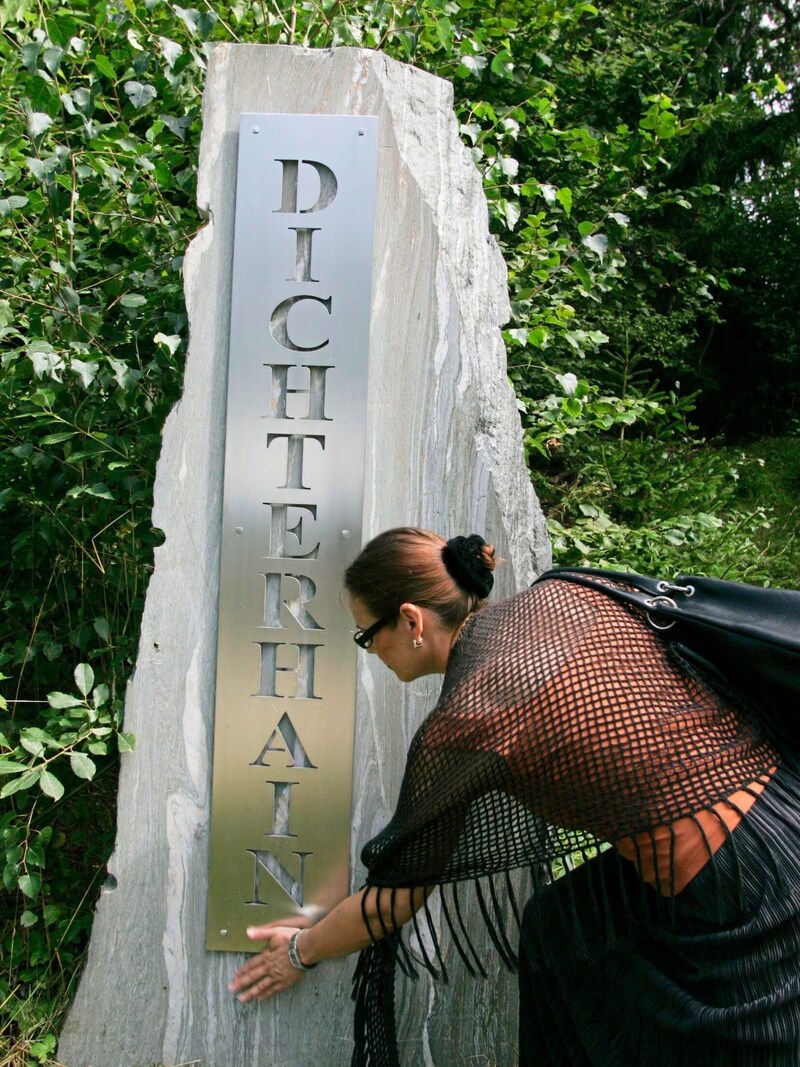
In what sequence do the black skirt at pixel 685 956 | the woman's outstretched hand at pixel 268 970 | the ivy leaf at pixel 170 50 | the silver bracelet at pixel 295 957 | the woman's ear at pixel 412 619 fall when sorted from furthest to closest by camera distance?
the ivy leaf at pixel 170 50
the woman's outstretched hand at pixel 268 970
the silver bracelet at pixel 295 957
the woman's ear at pixel 412 619
the black skirt at pixel 685 956

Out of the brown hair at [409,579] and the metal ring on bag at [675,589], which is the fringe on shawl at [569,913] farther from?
the brown hair at [409,579]

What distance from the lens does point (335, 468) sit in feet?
8.89

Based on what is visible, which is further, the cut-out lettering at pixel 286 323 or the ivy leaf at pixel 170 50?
the ivy leaf at pixel 170 50

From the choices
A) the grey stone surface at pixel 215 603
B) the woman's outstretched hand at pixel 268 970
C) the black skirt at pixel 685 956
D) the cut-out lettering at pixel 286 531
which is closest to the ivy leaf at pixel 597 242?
the grey stone surface at pixel 215 603

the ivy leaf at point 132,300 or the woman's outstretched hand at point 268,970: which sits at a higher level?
the ivy leaf at point 132,300

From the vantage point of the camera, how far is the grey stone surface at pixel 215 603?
8.89 ft

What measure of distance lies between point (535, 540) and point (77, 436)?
1.56m

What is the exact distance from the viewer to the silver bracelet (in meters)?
2.46

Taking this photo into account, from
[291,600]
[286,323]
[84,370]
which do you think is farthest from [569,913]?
[84,370]

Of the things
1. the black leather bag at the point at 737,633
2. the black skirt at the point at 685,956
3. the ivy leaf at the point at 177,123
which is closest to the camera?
the black skirt at the point at 685,956

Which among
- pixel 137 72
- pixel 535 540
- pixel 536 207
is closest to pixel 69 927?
pixel 535 540

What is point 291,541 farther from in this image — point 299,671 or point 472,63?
point 472,63

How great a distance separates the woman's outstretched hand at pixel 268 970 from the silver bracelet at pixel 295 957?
0.08ft

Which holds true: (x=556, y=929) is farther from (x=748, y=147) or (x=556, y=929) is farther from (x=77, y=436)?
(x=748, y=147)
